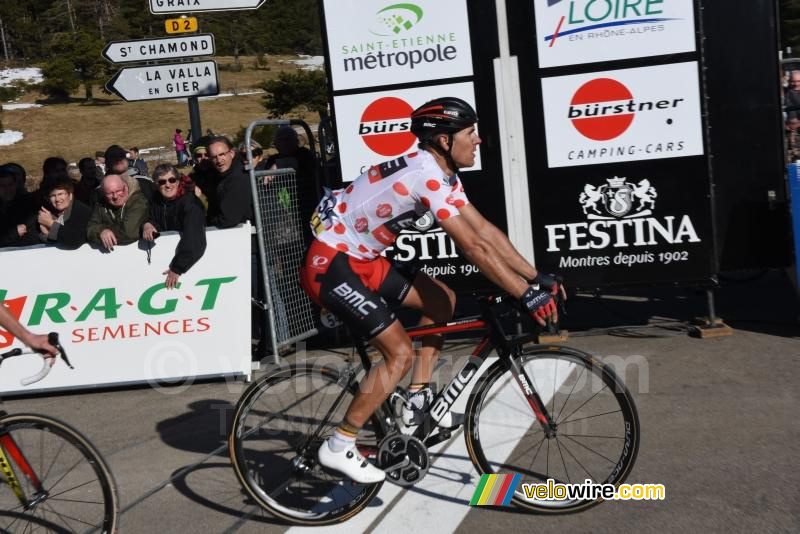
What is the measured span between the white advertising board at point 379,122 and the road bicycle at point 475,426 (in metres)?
3.69

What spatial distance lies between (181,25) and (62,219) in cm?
278

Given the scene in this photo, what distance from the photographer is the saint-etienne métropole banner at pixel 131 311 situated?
7.95 meters

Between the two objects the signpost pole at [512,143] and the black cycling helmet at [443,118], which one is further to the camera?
the signpost pole at [512,143]

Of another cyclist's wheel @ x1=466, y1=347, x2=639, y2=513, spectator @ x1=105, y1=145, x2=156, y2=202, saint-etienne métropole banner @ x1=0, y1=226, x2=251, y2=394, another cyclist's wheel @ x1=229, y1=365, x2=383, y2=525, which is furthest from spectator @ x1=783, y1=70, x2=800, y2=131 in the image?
spectator @ x1=105, y1=145, x2=156, y2=202

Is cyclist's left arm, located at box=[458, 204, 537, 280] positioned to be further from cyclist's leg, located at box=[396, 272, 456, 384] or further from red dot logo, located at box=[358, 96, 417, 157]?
red dot logo, located at box=[358, 96, 417, 157]

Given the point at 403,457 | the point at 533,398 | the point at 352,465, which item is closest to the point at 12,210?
the point at 352,465

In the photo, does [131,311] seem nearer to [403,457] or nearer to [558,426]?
[403,457]

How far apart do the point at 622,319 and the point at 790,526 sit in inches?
190

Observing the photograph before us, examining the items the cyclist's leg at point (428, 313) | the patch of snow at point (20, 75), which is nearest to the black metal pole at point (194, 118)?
the cyclist's leg at point (428, 313)

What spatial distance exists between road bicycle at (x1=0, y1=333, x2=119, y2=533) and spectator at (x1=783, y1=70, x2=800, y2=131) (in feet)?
21.8

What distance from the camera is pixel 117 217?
820 centimetres

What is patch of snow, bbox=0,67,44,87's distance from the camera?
99.1 metres

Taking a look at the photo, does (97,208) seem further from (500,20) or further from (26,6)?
(26,6)

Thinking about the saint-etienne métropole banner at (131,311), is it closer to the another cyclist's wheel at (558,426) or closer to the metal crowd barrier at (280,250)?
the metal crowd barrier at (280,250)
